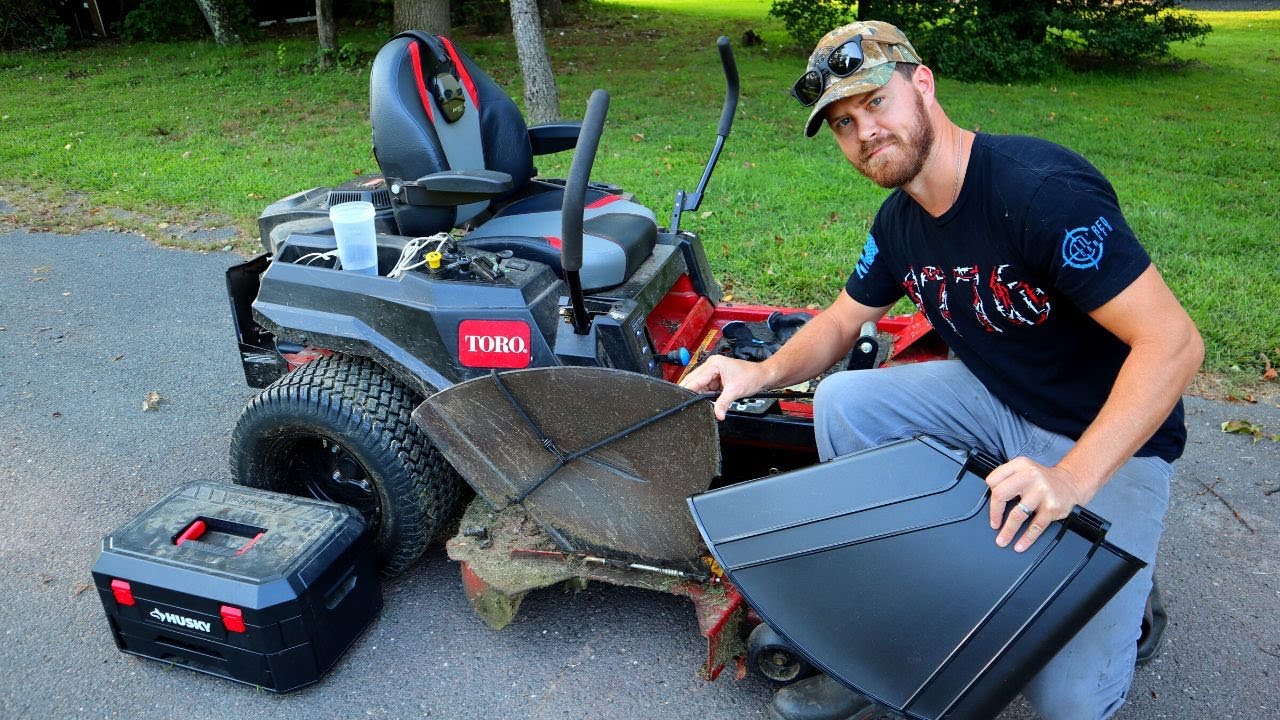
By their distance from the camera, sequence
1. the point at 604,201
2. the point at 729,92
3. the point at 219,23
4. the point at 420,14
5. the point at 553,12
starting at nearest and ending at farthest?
the point at 729,92 → the point at 604,201 → the point at 420,14 → the point at 219,23 → the point at 553,12

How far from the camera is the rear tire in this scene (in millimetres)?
2680

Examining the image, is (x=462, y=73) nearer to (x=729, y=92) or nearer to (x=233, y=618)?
(x=729, y=92)

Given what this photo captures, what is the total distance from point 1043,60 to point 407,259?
10555 mm

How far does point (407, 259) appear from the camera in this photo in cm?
280

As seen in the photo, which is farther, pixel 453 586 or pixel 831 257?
pixel 831 257

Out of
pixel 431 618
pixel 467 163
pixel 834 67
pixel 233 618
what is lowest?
pixel 431 618

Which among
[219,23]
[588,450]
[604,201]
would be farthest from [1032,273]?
[219,23]

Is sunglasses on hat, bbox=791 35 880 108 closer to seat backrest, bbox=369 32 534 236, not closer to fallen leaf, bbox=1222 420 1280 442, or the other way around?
seat backrest, bbox=369 32 534 236

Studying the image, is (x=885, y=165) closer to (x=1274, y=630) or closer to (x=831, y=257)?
(x=1274, y=630)

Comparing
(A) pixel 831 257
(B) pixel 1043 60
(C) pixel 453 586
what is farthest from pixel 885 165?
(B) pixel 1043 60

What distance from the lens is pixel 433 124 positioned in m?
3.16

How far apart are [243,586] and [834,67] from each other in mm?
1916

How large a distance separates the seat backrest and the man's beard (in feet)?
4.92

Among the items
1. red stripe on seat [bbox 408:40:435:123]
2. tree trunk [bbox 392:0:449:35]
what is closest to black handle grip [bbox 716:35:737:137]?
red stripe on seat [bbox 408:40:435:123]
